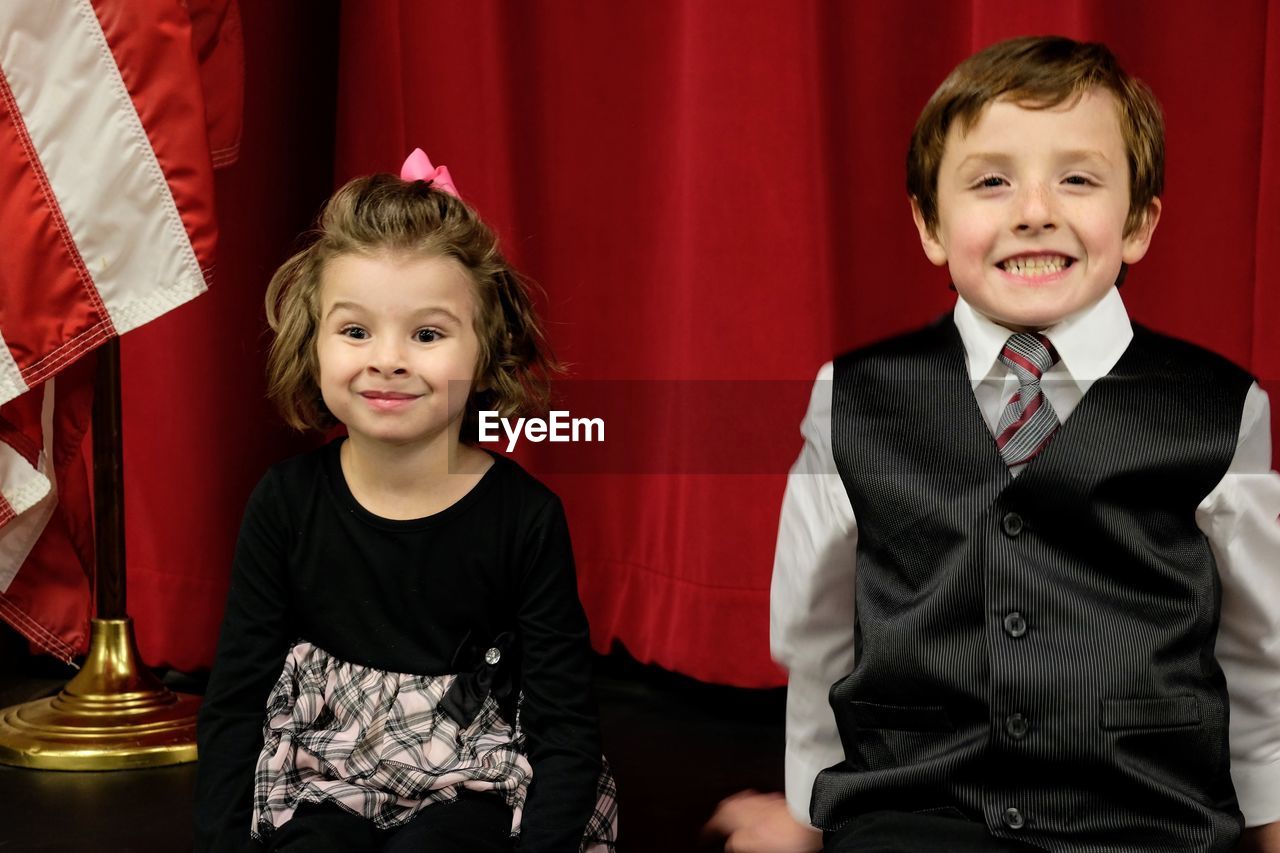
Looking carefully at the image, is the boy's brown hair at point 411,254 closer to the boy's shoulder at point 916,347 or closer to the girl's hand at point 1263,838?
the boy's shoulder at point 916,347

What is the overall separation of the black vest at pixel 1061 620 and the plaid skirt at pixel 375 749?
32cm

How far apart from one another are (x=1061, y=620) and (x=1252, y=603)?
19cm

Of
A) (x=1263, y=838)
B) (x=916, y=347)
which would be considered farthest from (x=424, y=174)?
(x=1263, y=838)

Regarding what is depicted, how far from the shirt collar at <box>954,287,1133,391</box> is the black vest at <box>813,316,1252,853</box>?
0.01 metres

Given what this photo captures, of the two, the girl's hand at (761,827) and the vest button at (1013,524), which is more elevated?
the vest button at (1013,524)

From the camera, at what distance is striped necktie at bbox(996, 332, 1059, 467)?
3.84 ft

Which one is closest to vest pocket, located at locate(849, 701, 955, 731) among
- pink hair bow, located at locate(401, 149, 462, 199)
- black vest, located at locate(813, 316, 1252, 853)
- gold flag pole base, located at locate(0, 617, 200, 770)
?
black vest, located at locate(813, 316, 1252, 853)

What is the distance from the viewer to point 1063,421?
46.0 inches

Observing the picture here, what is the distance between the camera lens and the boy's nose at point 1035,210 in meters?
1.15

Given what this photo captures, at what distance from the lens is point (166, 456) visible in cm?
215

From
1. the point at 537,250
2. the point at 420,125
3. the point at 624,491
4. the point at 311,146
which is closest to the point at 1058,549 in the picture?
the point at 624,491

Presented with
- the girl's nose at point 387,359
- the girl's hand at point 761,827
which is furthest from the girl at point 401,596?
the girl's hand at point 761,827

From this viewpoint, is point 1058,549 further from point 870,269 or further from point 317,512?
point 870,269

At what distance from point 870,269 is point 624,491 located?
48 centimetres
